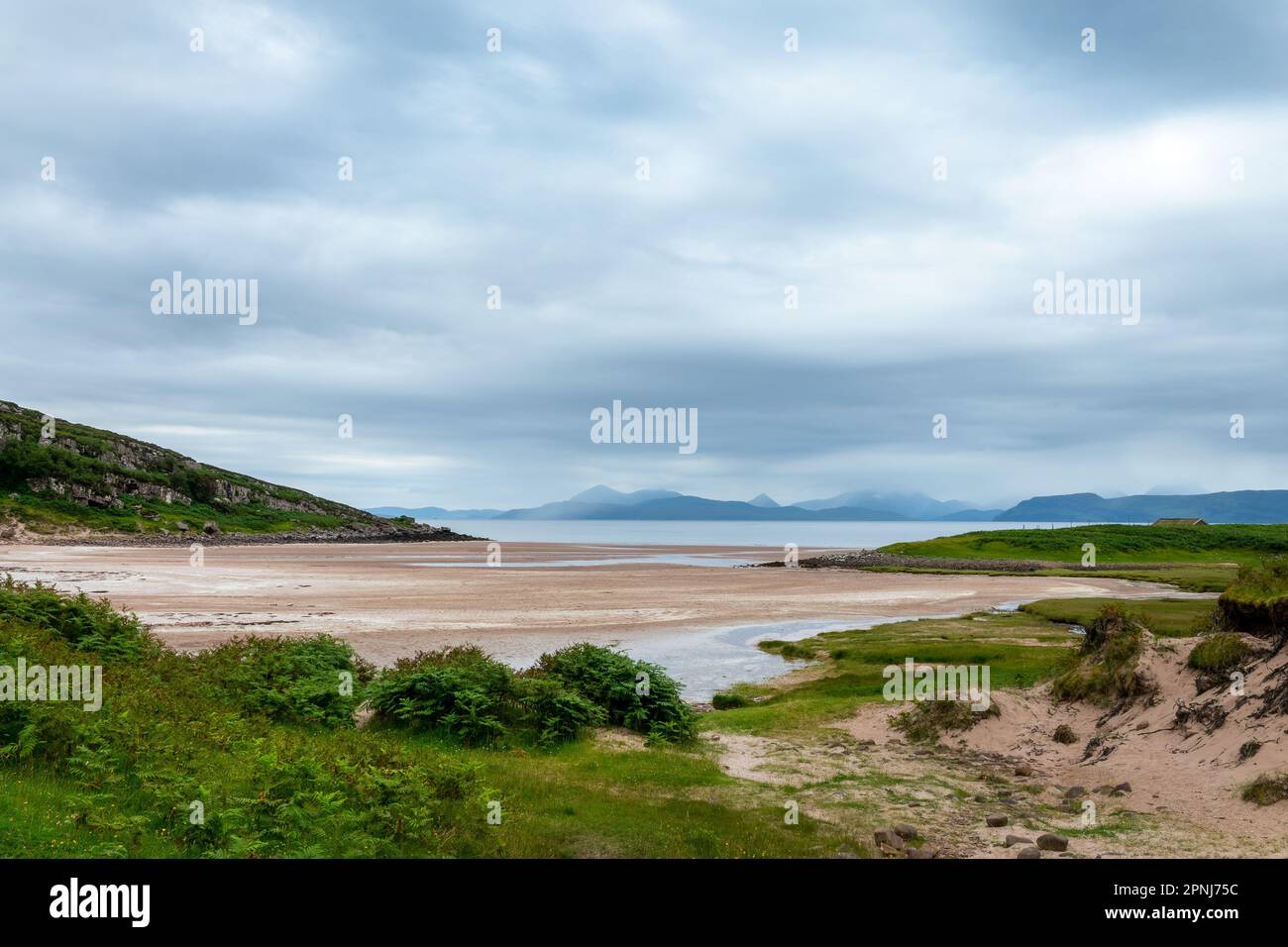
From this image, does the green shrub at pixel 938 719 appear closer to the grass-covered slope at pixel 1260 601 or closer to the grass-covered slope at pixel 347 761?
the grass-covered slope at pixel 347 761

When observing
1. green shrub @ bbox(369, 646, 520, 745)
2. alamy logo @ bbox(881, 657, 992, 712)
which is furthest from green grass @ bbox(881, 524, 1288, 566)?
green shrub @ bbox(369, 646, 520, 745)

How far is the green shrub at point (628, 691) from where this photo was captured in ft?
75.7

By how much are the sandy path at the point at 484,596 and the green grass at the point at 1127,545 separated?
40.9 meters

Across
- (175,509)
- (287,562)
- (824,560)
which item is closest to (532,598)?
(287,562)

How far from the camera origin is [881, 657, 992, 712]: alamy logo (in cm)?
2417

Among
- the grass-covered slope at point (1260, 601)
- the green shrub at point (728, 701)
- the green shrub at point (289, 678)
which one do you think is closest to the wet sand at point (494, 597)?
the green shrub at point (289, 678)

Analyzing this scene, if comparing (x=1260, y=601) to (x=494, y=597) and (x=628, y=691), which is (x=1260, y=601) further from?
(x=494, y=597)

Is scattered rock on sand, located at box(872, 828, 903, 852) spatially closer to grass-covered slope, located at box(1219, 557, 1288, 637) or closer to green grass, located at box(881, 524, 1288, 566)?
grass-covered slope, located at box(1219, 557, 1288, 637)

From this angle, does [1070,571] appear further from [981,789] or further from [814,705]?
[981,789]

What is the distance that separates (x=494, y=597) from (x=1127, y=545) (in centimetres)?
12780

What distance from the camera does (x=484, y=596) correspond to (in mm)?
68125

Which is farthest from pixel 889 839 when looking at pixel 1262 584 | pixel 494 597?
pixel 494 597
